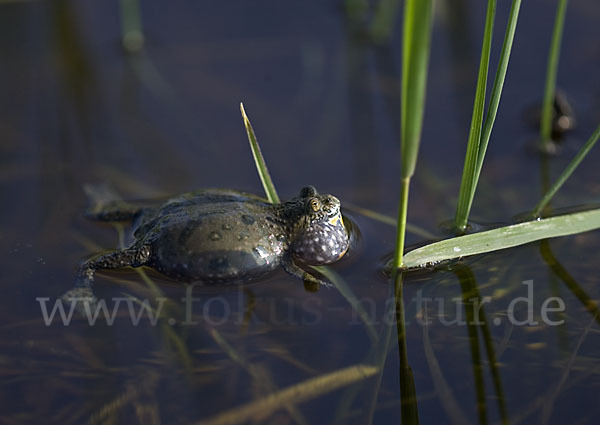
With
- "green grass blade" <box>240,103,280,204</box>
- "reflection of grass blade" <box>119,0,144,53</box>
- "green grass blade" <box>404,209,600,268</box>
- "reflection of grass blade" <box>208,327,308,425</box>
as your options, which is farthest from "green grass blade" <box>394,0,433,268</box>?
"reflection of grass blade" <box>119,0,144,53</box>

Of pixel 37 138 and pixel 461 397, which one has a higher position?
pixel 37 138

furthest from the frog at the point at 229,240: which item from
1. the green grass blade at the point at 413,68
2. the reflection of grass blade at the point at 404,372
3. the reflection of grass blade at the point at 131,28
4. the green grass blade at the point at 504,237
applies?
the reflection of grass blade at the point at 131,28

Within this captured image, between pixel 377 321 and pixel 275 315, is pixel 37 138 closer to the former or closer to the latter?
pixel 275 315

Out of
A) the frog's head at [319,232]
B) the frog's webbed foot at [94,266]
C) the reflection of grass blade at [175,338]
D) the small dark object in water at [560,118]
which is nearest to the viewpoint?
the reflection of grass blade at [175,338]

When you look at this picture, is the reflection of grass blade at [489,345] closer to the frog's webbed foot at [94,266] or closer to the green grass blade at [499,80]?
the green grass blade at [499,80]

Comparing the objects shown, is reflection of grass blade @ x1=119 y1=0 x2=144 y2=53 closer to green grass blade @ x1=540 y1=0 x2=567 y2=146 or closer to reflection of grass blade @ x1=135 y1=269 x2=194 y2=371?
reflection of grass blade @ x1=135 y1=269 x2=194 y2=371

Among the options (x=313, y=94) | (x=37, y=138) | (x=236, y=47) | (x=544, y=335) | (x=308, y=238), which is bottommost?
(x=544, y=335)

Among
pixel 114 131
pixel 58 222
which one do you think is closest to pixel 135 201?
pixel 58 222
